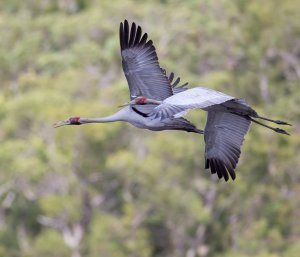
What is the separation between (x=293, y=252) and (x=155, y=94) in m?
20.3

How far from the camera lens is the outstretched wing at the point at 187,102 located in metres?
15.2

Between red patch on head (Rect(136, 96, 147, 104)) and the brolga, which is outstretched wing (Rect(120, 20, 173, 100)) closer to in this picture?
the brolga

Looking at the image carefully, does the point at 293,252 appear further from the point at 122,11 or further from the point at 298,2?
the point at 122,11

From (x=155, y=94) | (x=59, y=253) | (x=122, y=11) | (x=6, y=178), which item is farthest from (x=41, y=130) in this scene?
(x=155, y=94)

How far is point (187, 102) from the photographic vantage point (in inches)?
606

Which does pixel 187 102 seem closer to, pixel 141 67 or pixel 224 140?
pixel 224 140

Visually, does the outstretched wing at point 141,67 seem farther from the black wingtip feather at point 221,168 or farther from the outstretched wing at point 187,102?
the outstretched wing at point 187,102

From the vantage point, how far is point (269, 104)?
148ft

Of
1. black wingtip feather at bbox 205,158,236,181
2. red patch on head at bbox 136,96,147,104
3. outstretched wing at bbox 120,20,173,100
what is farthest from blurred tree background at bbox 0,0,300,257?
red patch on head at bbox 136,96,147,104

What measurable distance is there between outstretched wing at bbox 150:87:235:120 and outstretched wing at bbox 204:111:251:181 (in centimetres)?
192

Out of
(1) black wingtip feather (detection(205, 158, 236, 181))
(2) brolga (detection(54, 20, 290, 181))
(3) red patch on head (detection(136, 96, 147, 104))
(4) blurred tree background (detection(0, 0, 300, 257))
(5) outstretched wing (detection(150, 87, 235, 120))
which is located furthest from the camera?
(4) blurred tree background (detection(0, 0, 300, 257))

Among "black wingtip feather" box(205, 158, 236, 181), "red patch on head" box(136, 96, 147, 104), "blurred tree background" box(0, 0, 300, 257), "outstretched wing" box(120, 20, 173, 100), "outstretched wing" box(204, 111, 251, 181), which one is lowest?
"blurred tree background" box(0, 0, 300, 257)

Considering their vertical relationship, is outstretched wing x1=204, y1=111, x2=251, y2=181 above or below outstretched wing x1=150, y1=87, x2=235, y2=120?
below

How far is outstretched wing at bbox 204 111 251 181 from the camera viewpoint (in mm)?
17578
